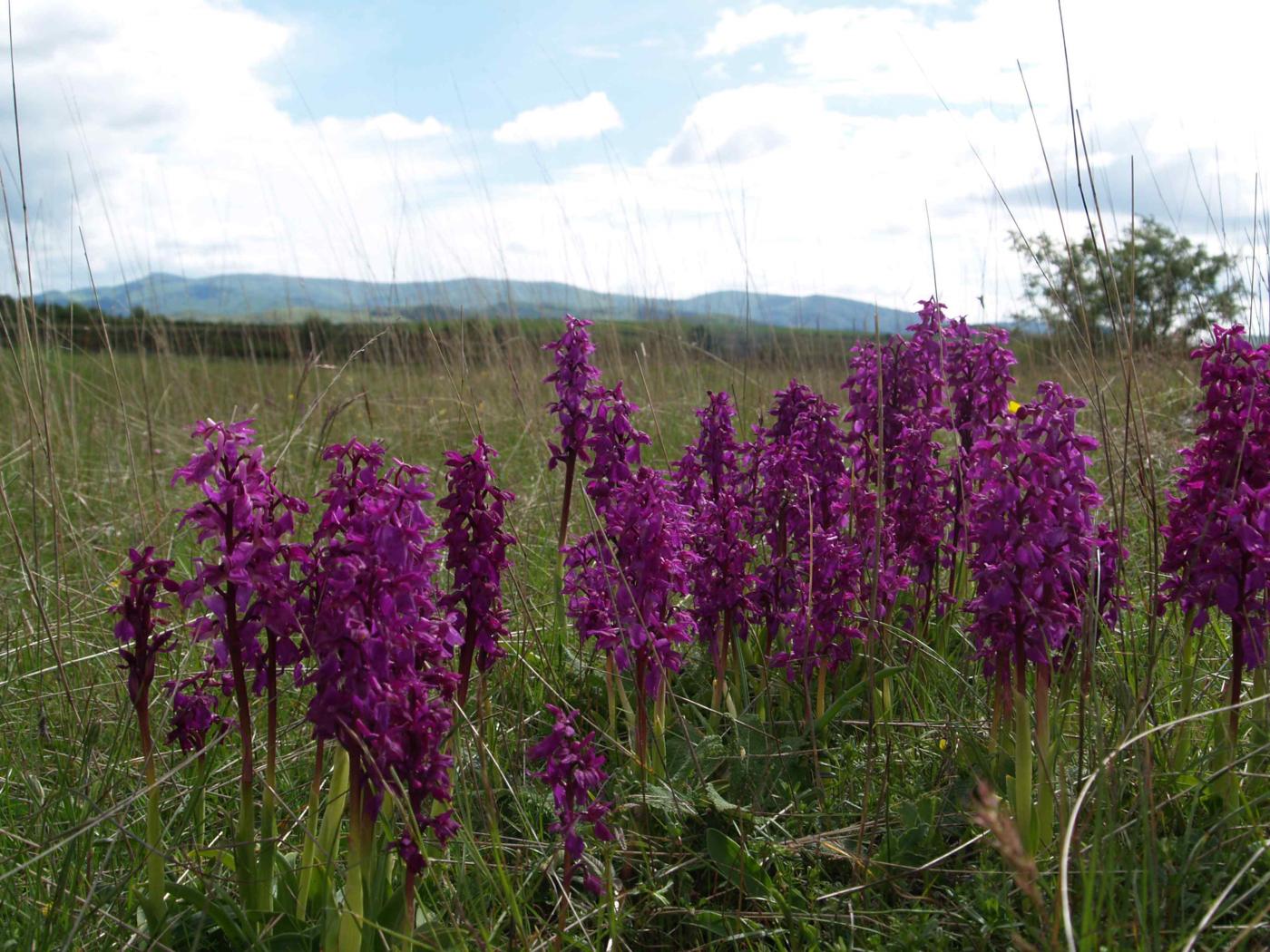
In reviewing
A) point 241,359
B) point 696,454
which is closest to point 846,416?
point 696,454

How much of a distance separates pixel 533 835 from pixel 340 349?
44.6 ft

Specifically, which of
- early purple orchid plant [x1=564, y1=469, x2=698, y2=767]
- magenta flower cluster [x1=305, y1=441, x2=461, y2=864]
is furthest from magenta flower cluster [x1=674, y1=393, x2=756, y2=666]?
magenta flower cluster [x1=305, y1=441, x2=461, y2=864]

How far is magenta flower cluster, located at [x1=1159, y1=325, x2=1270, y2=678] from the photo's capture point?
7.56ft

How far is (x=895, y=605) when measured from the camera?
11.8ft

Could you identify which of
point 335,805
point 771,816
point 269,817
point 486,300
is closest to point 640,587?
point 771,816

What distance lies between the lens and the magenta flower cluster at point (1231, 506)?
Result: 2305 millimetres

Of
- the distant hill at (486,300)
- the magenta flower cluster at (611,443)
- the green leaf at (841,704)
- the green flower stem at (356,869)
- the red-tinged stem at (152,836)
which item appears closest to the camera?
the green flower stem at (356,869)

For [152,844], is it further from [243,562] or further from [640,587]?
[640,587]

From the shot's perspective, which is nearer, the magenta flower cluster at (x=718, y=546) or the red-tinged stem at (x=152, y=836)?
the red-tinged stem at (x=152, y=836)

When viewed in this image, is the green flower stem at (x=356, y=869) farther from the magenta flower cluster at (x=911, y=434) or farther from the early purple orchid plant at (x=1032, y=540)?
the magenta flower cluster at (x=911, y=434)

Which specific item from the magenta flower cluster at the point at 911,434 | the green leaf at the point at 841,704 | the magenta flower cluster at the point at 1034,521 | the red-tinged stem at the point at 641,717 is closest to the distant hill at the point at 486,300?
the magenta flower cluster at the point at 911,434

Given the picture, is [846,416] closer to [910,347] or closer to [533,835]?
[910,347]

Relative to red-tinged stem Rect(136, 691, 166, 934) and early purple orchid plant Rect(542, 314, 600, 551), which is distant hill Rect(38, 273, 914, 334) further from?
red-tinged stem Rect(136, 691, 166, 934)

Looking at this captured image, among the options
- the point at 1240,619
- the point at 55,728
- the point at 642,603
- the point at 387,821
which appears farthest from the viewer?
the point at 55,728
